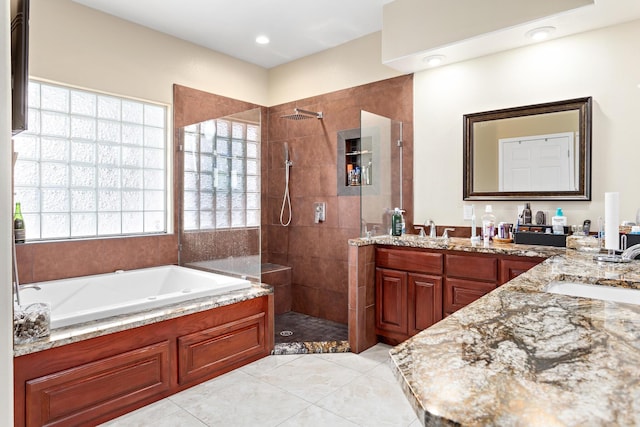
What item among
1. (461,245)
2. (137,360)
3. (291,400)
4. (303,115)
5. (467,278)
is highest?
(303,115)

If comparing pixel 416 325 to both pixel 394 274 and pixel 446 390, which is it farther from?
pixel 446 390

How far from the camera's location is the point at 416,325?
120 inches

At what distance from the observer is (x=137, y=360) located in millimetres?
2305

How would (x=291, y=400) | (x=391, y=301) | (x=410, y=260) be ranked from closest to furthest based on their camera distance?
1. (x=291, y=400)
2. (x=410, y=260)
3. (x=391, y=301)

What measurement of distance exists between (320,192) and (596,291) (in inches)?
115

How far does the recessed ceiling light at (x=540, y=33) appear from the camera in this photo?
2.67 metres

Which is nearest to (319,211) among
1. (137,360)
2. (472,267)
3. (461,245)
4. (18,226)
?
(461,245)

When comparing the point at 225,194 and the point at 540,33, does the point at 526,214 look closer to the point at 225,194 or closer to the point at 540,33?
the point at 540,33

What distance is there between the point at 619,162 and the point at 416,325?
5.84ft

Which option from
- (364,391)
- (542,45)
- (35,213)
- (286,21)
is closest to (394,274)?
(364,391)

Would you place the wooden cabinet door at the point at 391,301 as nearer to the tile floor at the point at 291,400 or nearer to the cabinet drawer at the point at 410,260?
the cabinet drawer at the point at 410,260

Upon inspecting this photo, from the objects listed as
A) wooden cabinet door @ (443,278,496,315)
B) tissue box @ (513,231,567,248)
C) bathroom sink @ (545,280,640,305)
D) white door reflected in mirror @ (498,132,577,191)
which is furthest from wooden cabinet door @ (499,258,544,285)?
bathroom sink @ (545,280,640,305)

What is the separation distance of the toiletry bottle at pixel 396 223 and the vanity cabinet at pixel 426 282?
29cm

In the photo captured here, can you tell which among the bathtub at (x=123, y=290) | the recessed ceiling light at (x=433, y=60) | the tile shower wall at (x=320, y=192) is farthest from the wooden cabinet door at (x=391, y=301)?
the recessed ceiling light at (x=433, y=60)
